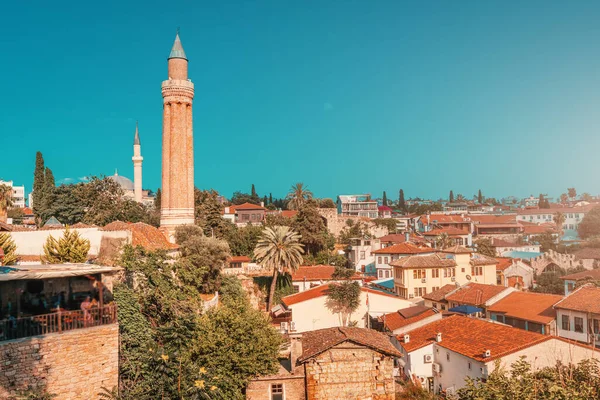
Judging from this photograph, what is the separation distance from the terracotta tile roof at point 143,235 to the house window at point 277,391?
12146 millimetres

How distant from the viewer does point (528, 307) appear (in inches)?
1111

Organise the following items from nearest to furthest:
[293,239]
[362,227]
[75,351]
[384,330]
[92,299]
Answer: [75,351], [92,299], [384,330], [293,239], [362,227]

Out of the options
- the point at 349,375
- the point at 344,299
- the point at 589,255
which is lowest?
the point at 349,375

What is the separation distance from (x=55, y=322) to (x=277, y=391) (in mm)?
7716

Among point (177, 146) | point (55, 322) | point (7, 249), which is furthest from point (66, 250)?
point (177, 146)

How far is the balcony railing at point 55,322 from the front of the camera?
449 inches

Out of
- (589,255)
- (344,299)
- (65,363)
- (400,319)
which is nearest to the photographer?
(65,363)

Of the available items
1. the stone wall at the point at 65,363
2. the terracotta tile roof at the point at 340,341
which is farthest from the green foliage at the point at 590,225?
the stone wall at the point at 65,363

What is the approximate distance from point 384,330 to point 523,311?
319 inches

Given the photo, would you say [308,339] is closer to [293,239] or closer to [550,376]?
[550,376]

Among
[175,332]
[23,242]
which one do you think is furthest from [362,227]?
[175,332]

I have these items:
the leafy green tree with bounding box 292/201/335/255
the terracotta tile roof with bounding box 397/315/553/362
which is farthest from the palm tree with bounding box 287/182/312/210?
the terracotta tile roof with bounding box 397/315/553/362

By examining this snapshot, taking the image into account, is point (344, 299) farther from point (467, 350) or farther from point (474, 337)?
point (467, 350)

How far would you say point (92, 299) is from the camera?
14016 mm
